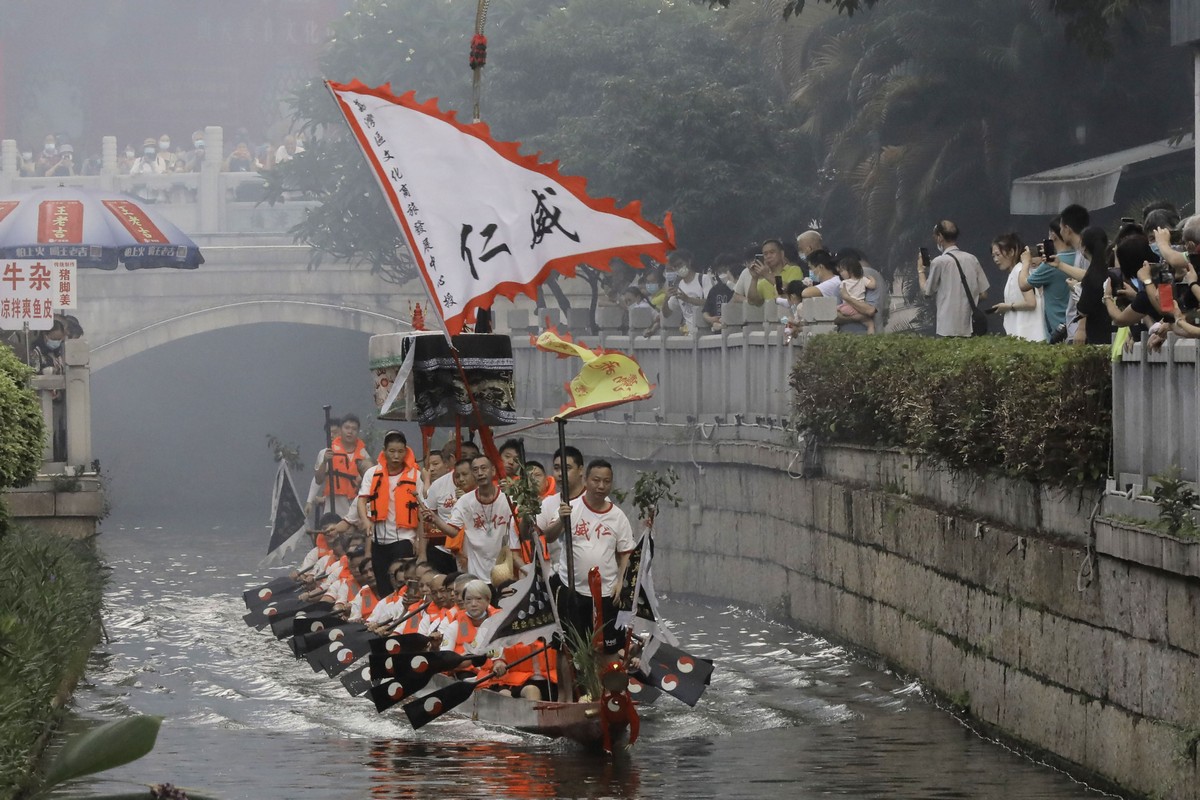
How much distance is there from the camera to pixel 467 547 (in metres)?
16.8

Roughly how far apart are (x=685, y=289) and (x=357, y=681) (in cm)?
1049

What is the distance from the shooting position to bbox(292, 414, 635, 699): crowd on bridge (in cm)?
1478

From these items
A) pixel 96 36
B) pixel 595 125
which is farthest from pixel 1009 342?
pixel 96 36

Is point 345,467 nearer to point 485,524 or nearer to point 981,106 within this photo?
point 981,106

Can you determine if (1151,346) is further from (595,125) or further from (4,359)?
(595,125)

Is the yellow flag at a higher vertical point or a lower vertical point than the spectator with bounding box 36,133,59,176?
lower

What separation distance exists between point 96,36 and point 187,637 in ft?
197

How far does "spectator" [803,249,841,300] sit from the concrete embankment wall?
4.99 ft

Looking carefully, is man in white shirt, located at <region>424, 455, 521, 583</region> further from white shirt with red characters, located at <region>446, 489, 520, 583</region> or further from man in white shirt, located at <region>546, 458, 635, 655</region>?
man in white shirt, located at <region>546, 458, 635, 655</region>

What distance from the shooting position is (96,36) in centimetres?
7906

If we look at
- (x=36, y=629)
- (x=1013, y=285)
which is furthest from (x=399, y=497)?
(x=36, y=629)

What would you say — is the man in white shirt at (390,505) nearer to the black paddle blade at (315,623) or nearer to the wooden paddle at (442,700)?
the black paddle blade at (315,623)

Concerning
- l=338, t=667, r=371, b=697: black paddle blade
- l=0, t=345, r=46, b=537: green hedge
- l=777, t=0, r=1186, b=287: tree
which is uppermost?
l=777, t=0, r=1186, b=287: tree

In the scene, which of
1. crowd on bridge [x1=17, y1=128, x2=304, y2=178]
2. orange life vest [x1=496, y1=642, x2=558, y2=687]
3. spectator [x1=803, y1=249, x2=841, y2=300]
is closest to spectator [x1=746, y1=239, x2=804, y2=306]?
spectator [x1=803, y1=249, x2=841, y2=300]
